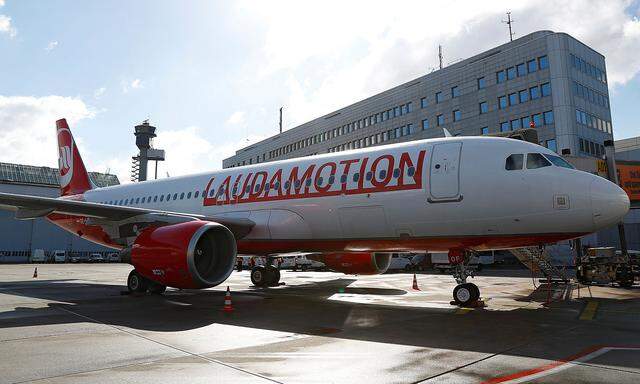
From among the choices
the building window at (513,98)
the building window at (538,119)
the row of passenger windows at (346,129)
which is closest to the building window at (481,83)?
the building window at (513,98)

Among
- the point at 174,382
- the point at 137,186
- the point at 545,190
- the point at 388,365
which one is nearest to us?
the point at 174,382

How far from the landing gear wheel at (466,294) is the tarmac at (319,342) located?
323 millimetres

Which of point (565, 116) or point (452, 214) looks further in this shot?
point (565, 116)

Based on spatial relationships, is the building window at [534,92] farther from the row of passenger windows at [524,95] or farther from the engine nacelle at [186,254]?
the engine nacelle at [186,254]

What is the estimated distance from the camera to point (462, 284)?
11.1 m

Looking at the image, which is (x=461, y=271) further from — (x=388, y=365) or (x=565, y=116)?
(x=565, y=116)

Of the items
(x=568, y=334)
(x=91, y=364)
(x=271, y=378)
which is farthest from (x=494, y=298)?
(x=91, y=364)

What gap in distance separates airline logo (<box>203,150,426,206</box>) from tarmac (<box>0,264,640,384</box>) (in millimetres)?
3208

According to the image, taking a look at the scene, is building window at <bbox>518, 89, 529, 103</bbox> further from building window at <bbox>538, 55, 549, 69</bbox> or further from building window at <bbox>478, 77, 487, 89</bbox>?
building window at <bbox>478, 77, 487, 89</bbox>

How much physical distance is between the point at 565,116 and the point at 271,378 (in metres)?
50.2

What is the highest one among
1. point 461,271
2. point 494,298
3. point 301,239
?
point 301,239

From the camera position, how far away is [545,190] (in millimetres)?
9758

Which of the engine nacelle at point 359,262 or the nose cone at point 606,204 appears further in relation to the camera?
the engine nacelle at point 359,262

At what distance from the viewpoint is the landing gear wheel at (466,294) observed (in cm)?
1080
